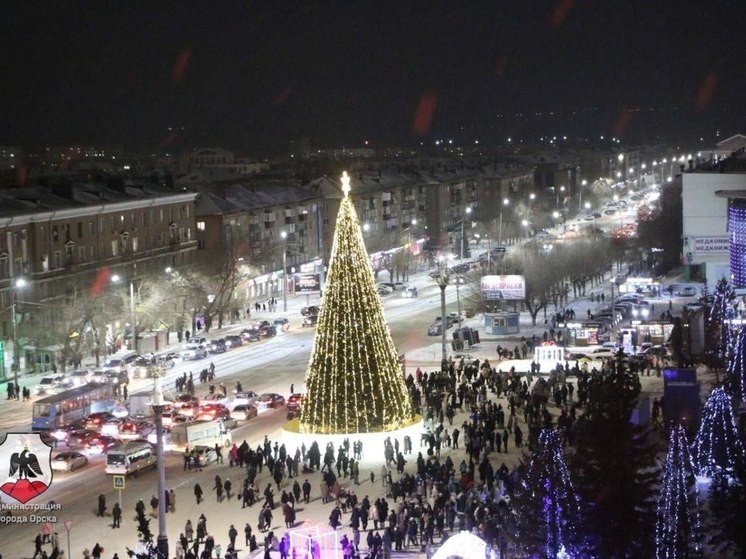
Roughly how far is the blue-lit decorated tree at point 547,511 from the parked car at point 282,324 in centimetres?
3224

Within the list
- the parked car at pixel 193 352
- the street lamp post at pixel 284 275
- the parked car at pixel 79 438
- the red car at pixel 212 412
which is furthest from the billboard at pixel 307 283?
the parked car at pixel 79 438

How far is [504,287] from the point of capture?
54.9 meters

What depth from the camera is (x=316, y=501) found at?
2909 centimetres

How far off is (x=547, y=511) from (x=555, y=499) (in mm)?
271

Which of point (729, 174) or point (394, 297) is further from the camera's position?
point (394, 297)

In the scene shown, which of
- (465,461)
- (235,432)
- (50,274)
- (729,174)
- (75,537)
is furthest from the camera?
(729,174)

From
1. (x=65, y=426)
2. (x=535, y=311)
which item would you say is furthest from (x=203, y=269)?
(x=65, y=426)

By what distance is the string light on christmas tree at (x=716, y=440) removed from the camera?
28792mm

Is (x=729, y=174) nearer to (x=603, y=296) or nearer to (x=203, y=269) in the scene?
(x=603, y=296)

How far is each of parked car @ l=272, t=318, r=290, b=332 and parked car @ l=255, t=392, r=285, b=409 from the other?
55.6 feet

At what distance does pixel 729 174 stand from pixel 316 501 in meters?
37.6

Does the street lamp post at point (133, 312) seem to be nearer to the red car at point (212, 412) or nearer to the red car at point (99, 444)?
the red car at point (212, 412)

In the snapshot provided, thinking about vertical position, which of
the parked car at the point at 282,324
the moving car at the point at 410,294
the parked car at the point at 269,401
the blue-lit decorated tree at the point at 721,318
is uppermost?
the blue-lit decorated tree at the point at 721,318

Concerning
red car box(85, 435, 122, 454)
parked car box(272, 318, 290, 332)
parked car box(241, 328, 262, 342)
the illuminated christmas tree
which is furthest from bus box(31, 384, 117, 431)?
parked car box(272, 318, 290, 332)
